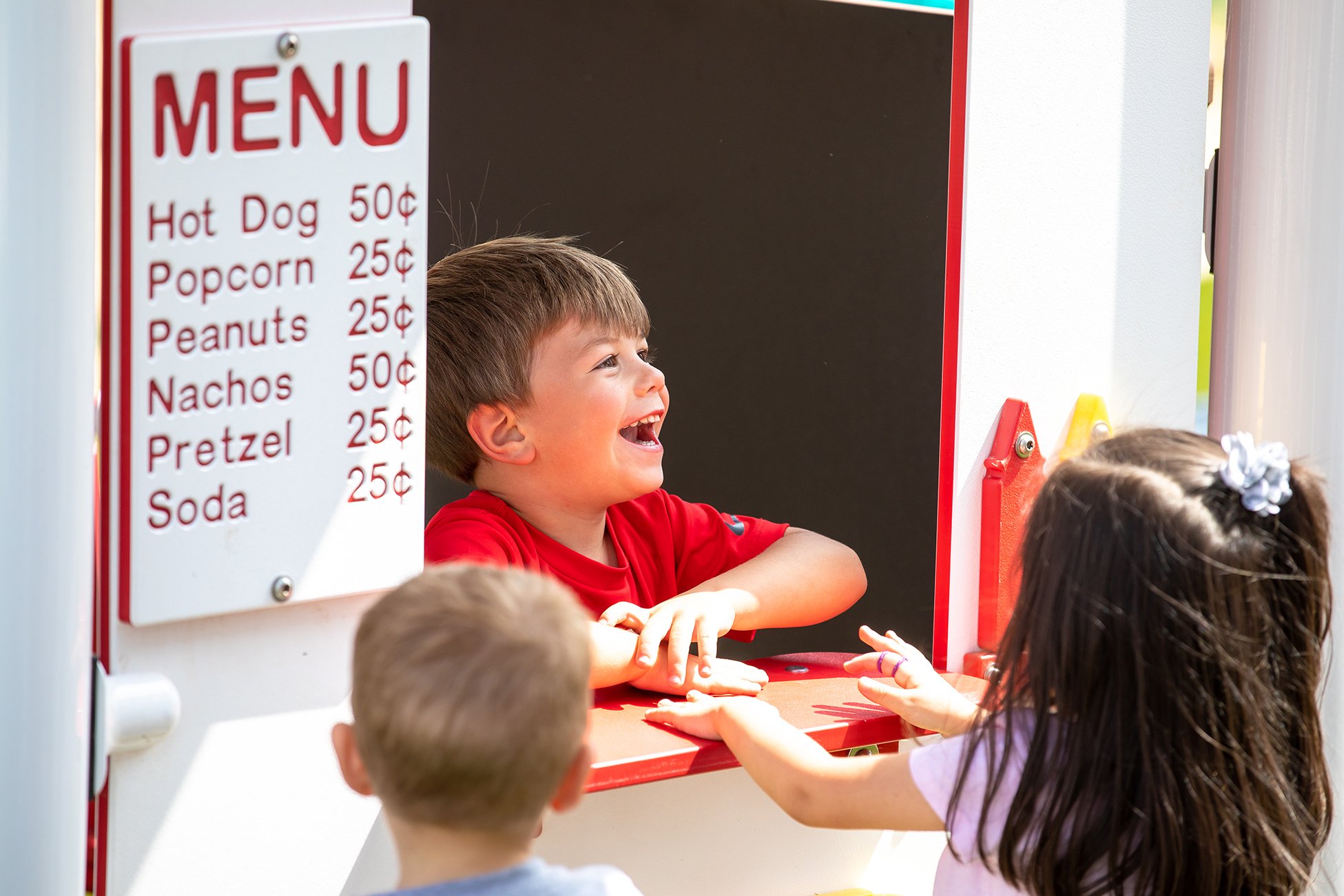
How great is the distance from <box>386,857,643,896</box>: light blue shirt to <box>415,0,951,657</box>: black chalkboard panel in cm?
209

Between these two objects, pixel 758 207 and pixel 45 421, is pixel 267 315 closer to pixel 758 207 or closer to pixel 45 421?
pixel 45 421

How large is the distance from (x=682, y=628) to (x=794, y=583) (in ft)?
0.95

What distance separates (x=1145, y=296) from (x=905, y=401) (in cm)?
140

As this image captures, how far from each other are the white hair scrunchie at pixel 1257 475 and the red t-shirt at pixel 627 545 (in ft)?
2.75

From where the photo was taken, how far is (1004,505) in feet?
6.13

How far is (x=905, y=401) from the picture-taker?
11.1 ft

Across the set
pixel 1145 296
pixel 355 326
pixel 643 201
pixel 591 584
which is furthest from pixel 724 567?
pixel 643 201

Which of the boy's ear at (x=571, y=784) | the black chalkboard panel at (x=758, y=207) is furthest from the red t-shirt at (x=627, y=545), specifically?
the black chalkboard panel at (x=758, y=207)

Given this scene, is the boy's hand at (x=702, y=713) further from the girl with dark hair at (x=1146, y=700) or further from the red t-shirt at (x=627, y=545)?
the red t-shirt at (x=627, y=545)

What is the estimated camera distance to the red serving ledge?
1503mm

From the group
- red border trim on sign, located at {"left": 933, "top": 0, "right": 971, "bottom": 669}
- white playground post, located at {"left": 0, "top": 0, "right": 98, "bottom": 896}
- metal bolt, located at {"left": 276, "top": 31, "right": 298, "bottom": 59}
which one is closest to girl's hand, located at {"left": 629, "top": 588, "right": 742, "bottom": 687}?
red border trim on sign, located at {"left": 933, "top": 0, "right": 971, "bottom": 669}

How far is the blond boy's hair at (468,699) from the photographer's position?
100cm

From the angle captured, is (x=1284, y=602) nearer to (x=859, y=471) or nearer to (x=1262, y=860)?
(x=1262, y=860)

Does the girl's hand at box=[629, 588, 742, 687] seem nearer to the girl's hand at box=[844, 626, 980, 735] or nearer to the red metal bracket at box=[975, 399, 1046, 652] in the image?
the girl's hand at box=[844, 626, 980, 735]
